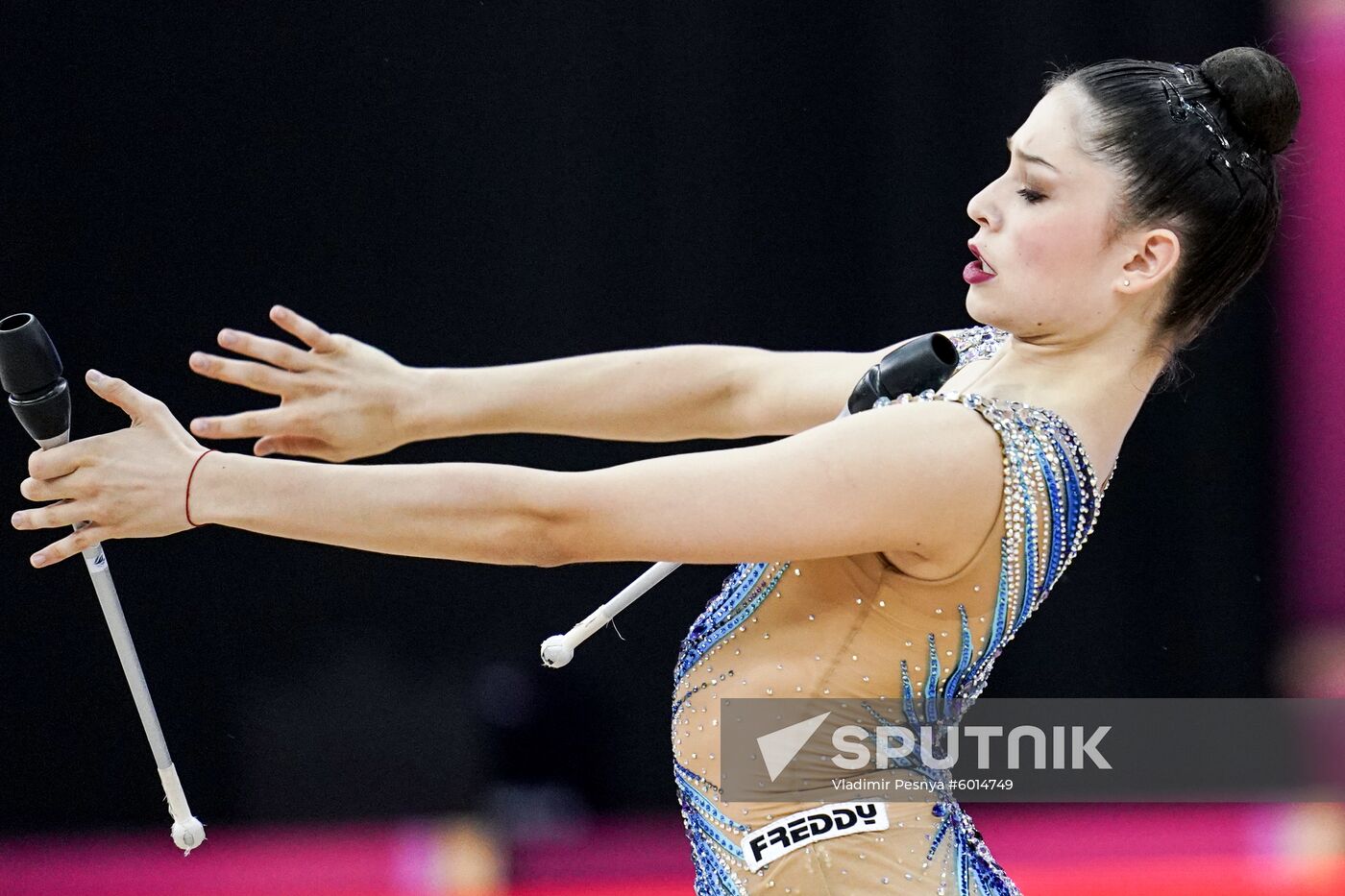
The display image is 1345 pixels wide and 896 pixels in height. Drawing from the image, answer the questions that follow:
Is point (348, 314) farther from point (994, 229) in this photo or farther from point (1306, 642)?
point (1306, 642)

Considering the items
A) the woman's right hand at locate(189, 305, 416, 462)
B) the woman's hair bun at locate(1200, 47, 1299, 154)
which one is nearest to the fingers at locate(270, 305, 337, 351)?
the woman's right hand at locate(189, 305, 416, 462)

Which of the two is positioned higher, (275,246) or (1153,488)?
(275,246)

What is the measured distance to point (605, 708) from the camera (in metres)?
3.24

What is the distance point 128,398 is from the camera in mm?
1229

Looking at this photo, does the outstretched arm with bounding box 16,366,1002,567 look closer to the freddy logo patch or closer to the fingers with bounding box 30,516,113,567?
the fingers with bounding box 30,516,113,567

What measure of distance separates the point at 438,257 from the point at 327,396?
5.29ft

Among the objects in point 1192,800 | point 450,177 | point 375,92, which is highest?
point 375,92

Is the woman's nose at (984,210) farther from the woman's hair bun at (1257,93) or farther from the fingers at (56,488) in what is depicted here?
the fingers at (56,488)

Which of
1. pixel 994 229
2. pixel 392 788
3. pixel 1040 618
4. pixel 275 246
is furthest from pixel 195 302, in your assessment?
pixel 994 229

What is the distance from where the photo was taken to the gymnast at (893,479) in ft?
3.99

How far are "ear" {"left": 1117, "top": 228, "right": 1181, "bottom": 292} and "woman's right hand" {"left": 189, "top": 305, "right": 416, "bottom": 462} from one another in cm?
77

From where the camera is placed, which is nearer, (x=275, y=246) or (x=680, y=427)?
(x=680, y=427)

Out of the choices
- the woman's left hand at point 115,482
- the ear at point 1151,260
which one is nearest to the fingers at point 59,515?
the woman's left hand at point 115,482

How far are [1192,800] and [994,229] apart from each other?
2.29 metres
